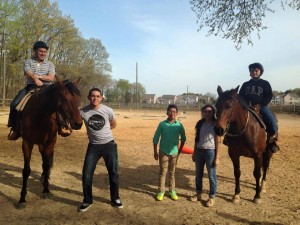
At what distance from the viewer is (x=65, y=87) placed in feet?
16.4

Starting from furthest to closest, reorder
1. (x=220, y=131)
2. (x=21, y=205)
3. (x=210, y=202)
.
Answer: (x=210, y=202) < (x=21, y=205) < (x=220, y=131)

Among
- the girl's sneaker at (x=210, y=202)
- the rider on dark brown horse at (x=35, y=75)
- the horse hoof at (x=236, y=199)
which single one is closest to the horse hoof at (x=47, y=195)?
the rider on dark brown horse at (x=35, y=75)

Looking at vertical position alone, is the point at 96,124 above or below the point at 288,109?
above

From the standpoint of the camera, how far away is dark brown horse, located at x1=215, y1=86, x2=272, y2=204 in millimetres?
5395

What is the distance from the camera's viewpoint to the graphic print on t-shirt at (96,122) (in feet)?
17.0

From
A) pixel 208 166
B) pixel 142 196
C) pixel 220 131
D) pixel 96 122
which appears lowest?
pixel 142 196

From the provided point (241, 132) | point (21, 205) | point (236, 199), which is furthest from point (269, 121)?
point (21, 205)

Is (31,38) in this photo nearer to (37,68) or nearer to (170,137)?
(37,68)

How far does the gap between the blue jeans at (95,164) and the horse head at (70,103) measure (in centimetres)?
64

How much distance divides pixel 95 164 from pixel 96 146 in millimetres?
315

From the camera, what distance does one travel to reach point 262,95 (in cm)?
652

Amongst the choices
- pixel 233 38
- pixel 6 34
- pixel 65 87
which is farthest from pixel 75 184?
pixel 6 34

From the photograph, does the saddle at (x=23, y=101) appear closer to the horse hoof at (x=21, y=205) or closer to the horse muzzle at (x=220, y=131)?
the horse hoof at (x=21, y=205)

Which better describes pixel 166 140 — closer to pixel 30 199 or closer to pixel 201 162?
pixel 201 162
